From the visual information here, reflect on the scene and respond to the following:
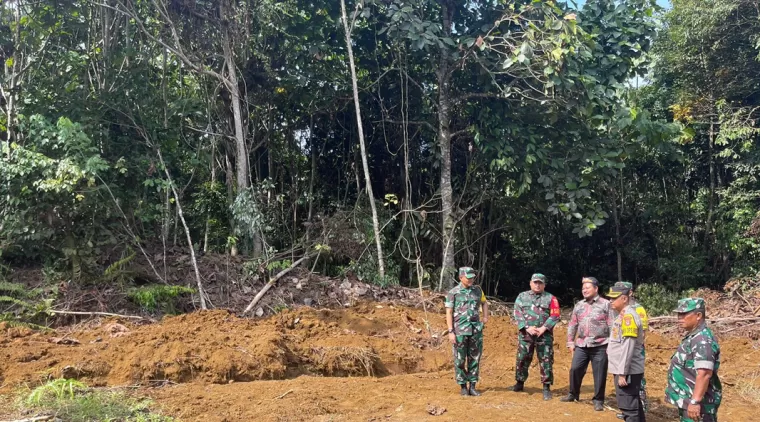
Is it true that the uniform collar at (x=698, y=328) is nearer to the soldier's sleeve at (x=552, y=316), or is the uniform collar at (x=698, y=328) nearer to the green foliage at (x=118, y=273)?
the soldier's sleeve at (x=552, y=316)

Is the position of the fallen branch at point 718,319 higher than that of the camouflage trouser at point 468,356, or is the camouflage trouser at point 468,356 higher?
the camouflage trouser at point 468,356

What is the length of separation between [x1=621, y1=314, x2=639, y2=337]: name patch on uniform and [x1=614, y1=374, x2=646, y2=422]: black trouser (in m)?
0.34

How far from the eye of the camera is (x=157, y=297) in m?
8.31

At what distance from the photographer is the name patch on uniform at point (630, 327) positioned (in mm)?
4652

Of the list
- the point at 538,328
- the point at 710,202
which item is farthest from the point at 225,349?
the point at 710,202

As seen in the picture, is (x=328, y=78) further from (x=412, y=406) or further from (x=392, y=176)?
(x=412, y=406)

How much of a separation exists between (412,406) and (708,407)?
8.28 ft

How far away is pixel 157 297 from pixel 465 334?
486cm

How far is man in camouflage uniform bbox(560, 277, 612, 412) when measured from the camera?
5.42 m

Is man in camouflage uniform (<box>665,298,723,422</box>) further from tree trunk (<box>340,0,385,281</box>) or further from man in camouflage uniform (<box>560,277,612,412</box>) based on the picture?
tree trunk (<box>340,0,385,281</box>)

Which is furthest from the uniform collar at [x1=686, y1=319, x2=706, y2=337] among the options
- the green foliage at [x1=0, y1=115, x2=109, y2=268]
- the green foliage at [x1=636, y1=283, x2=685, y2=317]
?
the green foliage at [x1=636, y1=283, x2=685, y2=317]

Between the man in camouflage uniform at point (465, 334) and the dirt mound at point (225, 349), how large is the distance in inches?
59.9

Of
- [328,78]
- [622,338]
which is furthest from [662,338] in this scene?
[328,78]

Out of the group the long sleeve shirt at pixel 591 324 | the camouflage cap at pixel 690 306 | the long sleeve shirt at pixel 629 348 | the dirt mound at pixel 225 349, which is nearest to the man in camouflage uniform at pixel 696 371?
the camouflage cap at pixel 690 306
